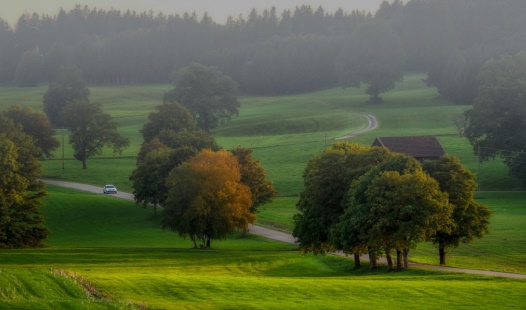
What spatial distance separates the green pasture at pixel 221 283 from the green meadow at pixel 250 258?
0.07m

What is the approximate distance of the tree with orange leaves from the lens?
72875 mm

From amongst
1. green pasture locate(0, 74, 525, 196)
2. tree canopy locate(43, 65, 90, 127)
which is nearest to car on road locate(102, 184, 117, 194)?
green pasture locate(0, 74, 525, 196)

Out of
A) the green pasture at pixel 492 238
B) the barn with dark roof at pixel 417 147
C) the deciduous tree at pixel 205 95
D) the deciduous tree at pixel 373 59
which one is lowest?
the green pasture at pixel 492 238

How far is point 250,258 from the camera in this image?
6312 cm

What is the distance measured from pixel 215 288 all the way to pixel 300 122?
120 meters

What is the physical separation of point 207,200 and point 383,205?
2440 cm

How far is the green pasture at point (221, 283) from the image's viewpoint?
3591 cm

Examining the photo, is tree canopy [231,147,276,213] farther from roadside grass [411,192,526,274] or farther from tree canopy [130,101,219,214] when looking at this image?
roadside grass [411,192,526,274]

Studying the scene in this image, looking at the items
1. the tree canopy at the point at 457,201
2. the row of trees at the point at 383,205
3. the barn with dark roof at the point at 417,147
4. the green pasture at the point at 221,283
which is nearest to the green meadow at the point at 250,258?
the green pasture at the point at 221,283

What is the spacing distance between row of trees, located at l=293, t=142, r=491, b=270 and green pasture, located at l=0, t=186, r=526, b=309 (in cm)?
232

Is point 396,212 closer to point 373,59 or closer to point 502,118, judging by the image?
point 502,118

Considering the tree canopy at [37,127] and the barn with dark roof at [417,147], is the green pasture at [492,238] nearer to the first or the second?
the barn with dark roof at [417,147]

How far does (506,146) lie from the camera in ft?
339

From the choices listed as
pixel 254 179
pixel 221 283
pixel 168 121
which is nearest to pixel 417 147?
pixel 254 179
